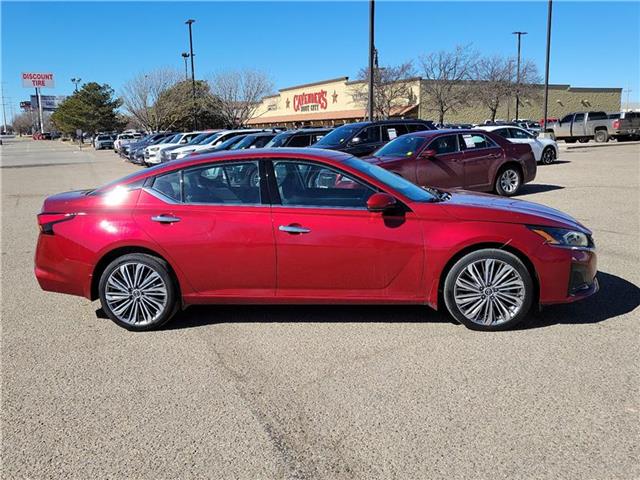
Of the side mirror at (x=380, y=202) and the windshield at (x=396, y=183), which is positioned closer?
the side mirror at (x=380, y=202)

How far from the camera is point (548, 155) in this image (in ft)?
68.2

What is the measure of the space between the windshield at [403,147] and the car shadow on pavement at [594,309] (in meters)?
6.17

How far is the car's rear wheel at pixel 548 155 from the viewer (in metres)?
20.6

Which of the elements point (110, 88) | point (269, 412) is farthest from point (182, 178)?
point (110, 88)

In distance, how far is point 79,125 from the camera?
7881 cm

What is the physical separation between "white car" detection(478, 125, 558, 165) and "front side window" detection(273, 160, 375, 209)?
14.4 meters

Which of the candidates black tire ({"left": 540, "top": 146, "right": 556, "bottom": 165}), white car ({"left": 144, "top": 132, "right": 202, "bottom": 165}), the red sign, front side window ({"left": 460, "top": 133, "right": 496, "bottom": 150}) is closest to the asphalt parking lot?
front side window ({"left": 460, "top": 133, "right": 496, "bottom": 150})

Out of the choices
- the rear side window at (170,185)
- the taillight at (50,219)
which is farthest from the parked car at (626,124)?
the taillight at (50,219)

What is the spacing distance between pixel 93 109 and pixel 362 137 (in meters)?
72.0

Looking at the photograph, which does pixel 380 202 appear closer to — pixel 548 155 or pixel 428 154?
pixel 428 154

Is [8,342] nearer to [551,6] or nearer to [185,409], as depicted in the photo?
[185,409]

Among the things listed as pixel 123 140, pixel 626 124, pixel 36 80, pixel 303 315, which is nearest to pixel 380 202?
pixel 303 315

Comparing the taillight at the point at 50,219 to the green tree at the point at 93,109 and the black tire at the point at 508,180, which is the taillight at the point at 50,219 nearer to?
the black tire at the point at 508,180

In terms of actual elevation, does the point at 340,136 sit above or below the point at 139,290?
above
